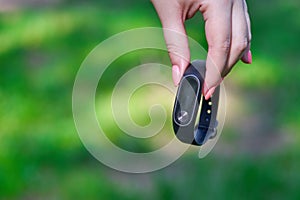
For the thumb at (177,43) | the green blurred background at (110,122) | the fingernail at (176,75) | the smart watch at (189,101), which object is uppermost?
the thumb at (177,43)

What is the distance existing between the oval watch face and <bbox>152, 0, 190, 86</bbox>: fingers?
2 cm

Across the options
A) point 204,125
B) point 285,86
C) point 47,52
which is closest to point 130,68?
point 47,52

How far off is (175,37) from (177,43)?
0.01 meters

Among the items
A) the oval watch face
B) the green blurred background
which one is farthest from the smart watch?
the green blurred background

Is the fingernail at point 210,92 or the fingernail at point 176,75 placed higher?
the fingernail at point 176,75

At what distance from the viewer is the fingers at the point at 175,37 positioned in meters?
1.38

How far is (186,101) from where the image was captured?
4.56 feet

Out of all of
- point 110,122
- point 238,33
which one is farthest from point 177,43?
point 110,122

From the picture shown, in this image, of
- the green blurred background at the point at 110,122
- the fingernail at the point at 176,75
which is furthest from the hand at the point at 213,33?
the green blurred background at the point at 110,122

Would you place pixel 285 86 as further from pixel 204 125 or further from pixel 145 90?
pixel 204 125

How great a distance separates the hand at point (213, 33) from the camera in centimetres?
133

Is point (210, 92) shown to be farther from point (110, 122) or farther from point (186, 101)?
point (110, 122)

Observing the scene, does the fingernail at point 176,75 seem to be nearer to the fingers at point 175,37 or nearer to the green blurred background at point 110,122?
the fingers at point 175,37

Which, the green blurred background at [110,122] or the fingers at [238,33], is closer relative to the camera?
the fingers at [238,33]
